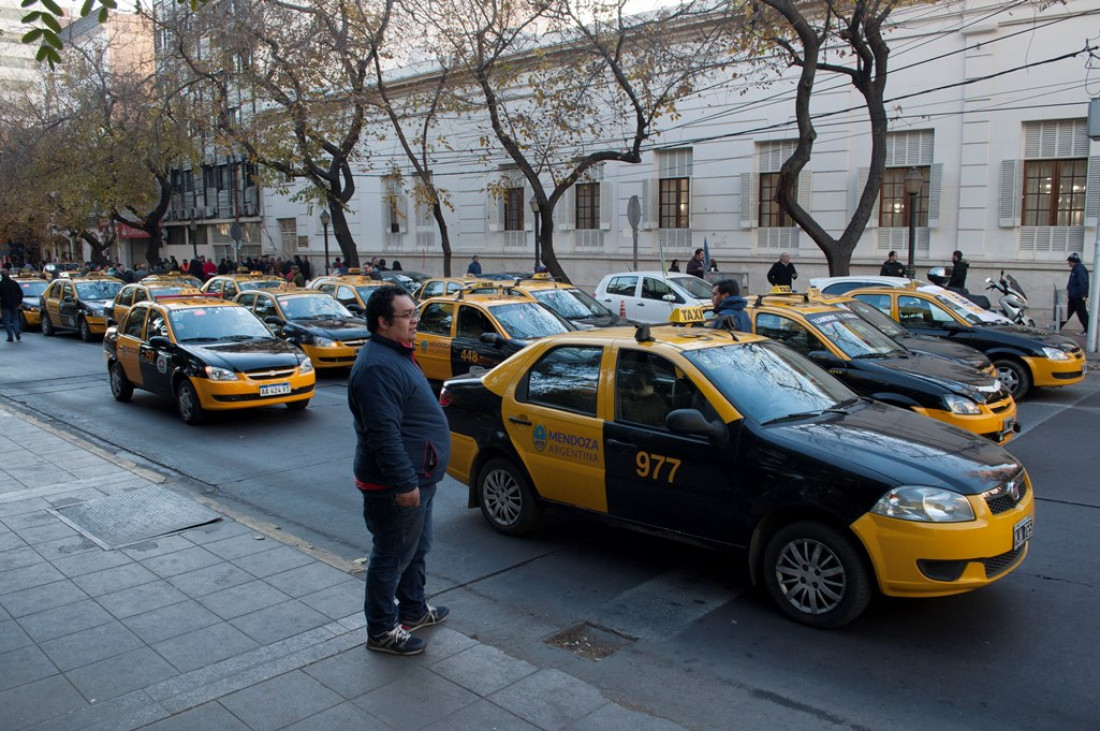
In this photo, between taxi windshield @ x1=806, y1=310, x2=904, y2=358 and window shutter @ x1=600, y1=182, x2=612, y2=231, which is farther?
window shutter @ x1=600, y1=182, x2=612, y2=231

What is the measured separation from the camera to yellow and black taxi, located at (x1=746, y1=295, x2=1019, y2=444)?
27.5ft

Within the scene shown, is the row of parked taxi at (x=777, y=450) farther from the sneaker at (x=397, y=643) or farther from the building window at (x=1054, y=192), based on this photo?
the building window at (x=1054, y=192)

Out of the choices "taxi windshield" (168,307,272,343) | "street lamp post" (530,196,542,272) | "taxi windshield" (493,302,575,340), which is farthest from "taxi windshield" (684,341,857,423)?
"street lamp post" (530,196,542,272)

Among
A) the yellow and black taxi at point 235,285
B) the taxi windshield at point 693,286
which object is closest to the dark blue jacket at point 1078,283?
the taxi windshield at point 693,286

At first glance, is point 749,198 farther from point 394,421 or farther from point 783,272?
point 394,421

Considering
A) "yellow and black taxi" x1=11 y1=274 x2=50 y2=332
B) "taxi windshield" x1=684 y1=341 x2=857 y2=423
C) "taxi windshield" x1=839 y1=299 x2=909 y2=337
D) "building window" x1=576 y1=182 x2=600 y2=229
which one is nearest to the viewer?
"taxi windshield" x1=684 y1=341 x2=857 y2=423

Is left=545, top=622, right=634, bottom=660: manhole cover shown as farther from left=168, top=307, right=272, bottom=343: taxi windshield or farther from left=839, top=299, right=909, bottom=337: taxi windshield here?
left=168, top=307, right=272, bottom=343: taxi windshield

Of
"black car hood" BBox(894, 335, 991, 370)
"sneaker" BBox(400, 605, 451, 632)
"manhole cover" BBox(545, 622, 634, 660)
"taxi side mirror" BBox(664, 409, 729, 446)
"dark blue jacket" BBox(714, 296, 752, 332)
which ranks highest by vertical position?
"dark blue jacket" BBox(714, 296, 752, 332)

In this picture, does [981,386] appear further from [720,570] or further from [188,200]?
[188,200]

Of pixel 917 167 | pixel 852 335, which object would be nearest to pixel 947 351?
pixel 852 335

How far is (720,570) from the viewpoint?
593cm

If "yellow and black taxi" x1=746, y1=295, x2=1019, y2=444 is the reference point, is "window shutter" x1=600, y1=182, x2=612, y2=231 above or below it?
above

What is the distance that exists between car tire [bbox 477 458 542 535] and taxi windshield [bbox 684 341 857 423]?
64.5 inches

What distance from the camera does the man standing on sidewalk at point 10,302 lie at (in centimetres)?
2114
